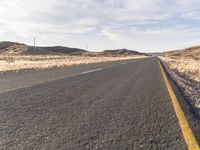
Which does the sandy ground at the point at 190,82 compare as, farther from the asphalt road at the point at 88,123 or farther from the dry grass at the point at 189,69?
the asphalt road at the point at 88,123

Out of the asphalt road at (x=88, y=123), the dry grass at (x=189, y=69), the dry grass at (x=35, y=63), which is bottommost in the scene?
the dry grass at (x=35, y=63)

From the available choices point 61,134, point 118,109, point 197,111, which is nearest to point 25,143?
point 61,134

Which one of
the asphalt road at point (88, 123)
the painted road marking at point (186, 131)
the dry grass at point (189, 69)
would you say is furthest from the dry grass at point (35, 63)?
the painted road marking at point (186, 131)

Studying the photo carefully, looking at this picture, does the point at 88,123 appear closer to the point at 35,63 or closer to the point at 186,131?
the point at 186,131

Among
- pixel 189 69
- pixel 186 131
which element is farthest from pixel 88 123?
pixel 189 69

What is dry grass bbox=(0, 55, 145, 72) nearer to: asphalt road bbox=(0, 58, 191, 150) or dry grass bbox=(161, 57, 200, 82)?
dry grass bbox=(161, 57, 200, 82)

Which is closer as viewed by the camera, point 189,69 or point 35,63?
point 189,69

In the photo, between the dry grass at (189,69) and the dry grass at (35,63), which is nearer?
the dry grass at (189,69)

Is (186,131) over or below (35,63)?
over

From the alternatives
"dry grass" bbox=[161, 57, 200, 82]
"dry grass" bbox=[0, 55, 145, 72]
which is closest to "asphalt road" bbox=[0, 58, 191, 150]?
"dry grass" bbox=[161, 57, 200, 82]

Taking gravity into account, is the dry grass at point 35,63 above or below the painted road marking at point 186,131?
below

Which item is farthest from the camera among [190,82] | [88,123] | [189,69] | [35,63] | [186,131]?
[35,63]

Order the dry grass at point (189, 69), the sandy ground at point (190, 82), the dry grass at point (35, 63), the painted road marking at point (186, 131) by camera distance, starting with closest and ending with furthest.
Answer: the painted road marking at point (186, 131)
the sandy ground at point (190, 82)
the dry grass at point (189, 69)
the dry grass at point (35, 63)

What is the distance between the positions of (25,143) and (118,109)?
278cm
